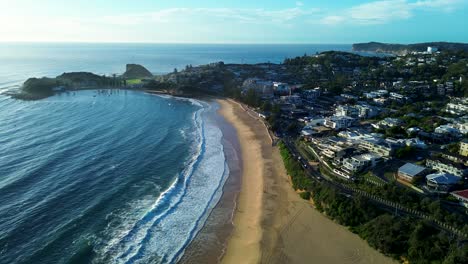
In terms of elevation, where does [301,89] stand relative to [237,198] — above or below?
above

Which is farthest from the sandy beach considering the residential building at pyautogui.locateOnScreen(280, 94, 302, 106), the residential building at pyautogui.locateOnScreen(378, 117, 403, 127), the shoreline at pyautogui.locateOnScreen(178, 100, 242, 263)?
the residential building at pyautogui.locateOnScreen(280, 94, 302, 106)

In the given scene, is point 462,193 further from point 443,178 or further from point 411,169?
point 411,169

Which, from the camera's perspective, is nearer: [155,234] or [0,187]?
[155,234]

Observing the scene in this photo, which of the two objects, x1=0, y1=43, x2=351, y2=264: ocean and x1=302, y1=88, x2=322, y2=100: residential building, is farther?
x1=302, y1=88, x2=322, y2=100: residential building

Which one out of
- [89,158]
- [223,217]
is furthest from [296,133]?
[89,158]

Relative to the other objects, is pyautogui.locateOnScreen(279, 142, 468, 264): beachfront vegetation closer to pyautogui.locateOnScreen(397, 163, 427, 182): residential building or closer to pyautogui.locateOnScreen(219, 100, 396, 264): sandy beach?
pyautogui.locateOnScreen(219, 100, 396, 264): sandy beach

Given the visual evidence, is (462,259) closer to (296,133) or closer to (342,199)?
(342,199)

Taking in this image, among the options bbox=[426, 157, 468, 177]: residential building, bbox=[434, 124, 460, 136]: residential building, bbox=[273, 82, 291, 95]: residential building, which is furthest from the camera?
bbox=[273, 82, 291, 95]: residential building
